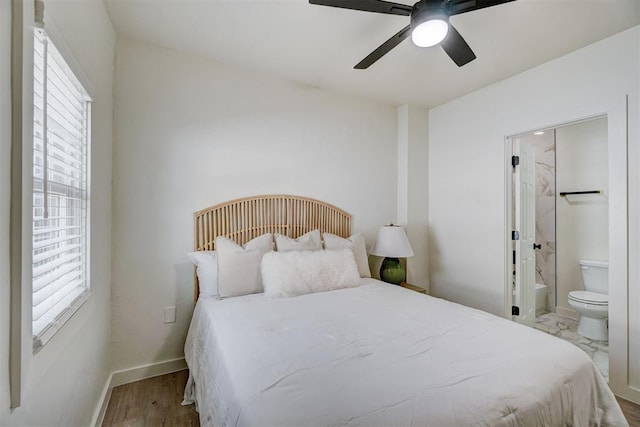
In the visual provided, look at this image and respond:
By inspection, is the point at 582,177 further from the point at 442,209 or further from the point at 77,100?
the point at 77,100

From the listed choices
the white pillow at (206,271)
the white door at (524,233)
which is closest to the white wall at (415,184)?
the white door at (524,233)

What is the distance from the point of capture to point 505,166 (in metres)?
2.84

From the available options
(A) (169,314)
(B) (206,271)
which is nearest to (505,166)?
(B) (206,271)

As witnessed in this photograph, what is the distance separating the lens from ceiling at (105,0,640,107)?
185 centimetres

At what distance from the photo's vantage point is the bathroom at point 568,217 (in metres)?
3.44

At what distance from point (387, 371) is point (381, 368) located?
0.03m

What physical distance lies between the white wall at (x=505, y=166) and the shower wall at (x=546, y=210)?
136 centimetres

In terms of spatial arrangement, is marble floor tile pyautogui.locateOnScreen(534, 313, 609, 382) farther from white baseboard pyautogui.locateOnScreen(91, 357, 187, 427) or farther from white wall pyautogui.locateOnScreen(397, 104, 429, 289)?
white baseboard pyautogui.locateOnScreen(91, 357, 187, 427)

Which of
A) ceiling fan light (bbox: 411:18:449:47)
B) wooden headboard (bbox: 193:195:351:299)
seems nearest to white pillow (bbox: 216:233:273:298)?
wooden headboard (bbox: 193:195:351:299)

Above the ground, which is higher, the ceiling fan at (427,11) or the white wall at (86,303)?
the ceiling fan at (427,11)

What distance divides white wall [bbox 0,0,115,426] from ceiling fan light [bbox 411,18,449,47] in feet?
5.35

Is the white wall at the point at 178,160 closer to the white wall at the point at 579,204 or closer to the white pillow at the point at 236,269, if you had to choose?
the white pillow at the point at 236,269

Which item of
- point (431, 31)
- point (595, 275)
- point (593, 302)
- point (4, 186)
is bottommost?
point (593, 302)

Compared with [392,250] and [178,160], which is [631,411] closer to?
[392,250]
